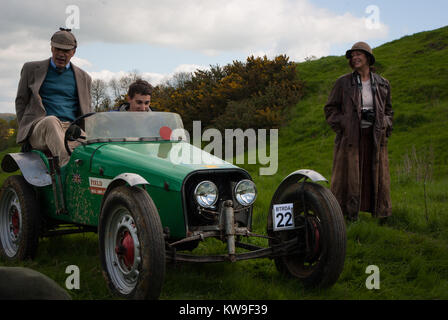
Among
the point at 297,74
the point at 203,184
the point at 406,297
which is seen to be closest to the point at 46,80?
the point at 203,184

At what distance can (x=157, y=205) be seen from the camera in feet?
14.0

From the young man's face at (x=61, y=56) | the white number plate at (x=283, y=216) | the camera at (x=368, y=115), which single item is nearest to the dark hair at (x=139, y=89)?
the young man's face at (x=61, y=56)

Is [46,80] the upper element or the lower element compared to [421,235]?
upper

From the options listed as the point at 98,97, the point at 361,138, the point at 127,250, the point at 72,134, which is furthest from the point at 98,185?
the point at 98,97

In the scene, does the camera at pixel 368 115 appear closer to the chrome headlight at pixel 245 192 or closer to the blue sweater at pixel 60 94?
the chrome headlight at pixel 245 192

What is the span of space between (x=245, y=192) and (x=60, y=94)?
10.4 feet

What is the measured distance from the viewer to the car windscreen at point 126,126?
512 centimetres

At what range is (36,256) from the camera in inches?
217

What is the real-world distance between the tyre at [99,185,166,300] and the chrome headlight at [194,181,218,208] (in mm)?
497

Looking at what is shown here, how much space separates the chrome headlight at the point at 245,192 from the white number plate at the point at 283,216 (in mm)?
241

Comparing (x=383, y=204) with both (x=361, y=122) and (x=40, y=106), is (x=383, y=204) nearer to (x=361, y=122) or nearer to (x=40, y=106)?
(x=361, y=122)

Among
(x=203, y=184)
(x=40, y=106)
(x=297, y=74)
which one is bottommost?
(x=203, y=184)

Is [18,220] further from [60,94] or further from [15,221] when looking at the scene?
[60,94]

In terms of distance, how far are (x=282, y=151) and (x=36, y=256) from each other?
11.0m
